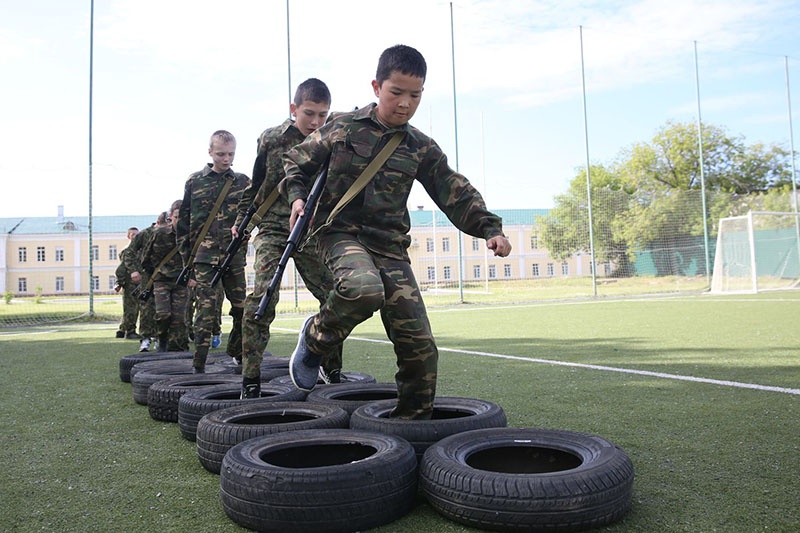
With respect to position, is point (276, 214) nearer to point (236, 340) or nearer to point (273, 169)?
point (273, 169)

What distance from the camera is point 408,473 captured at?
2.49 metres

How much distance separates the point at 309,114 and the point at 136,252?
711 cm

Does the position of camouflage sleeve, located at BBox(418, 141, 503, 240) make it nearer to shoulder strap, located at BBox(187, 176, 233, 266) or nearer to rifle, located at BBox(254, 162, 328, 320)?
rifle, located at BBox(254, 162, 328, 320)

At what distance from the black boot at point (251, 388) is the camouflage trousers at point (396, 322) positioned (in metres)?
1.20

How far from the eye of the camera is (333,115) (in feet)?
11.7

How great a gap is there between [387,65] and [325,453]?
1.87 m

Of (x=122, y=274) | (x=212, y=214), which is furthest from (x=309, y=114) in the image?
(x=122, y=274)

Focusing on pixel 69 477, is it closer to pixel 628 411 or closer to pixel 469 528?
pixel 469 528

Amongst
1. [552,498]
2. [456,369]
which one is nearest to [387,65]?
[552,498]

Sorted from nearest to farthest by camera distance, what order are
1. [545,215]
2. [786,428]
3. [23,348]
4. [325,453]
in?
[325,453] < [786,428] < [23,348] < [545,215]

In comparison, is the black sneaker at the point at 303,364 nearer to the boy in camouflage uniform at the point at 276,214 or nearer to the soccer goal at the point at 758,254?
the boy in camouflage uniform at the point at 276,214

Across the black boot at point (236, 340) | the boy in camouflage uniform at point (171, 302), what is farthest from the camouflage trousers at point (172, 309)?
the black boot at point (236, 340)

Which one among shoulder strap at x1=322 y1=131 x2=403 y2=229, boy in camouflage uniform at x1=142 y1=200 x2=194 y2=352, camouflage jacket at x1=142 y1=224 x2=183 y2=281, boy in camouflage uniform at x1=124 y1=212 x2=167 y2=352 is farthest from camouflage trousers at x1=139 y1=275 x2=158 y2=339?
shoulder strap at x1=322 y1=131 x2=403 y2=229

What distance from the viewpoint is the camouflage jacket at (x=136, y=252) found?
10.3m
